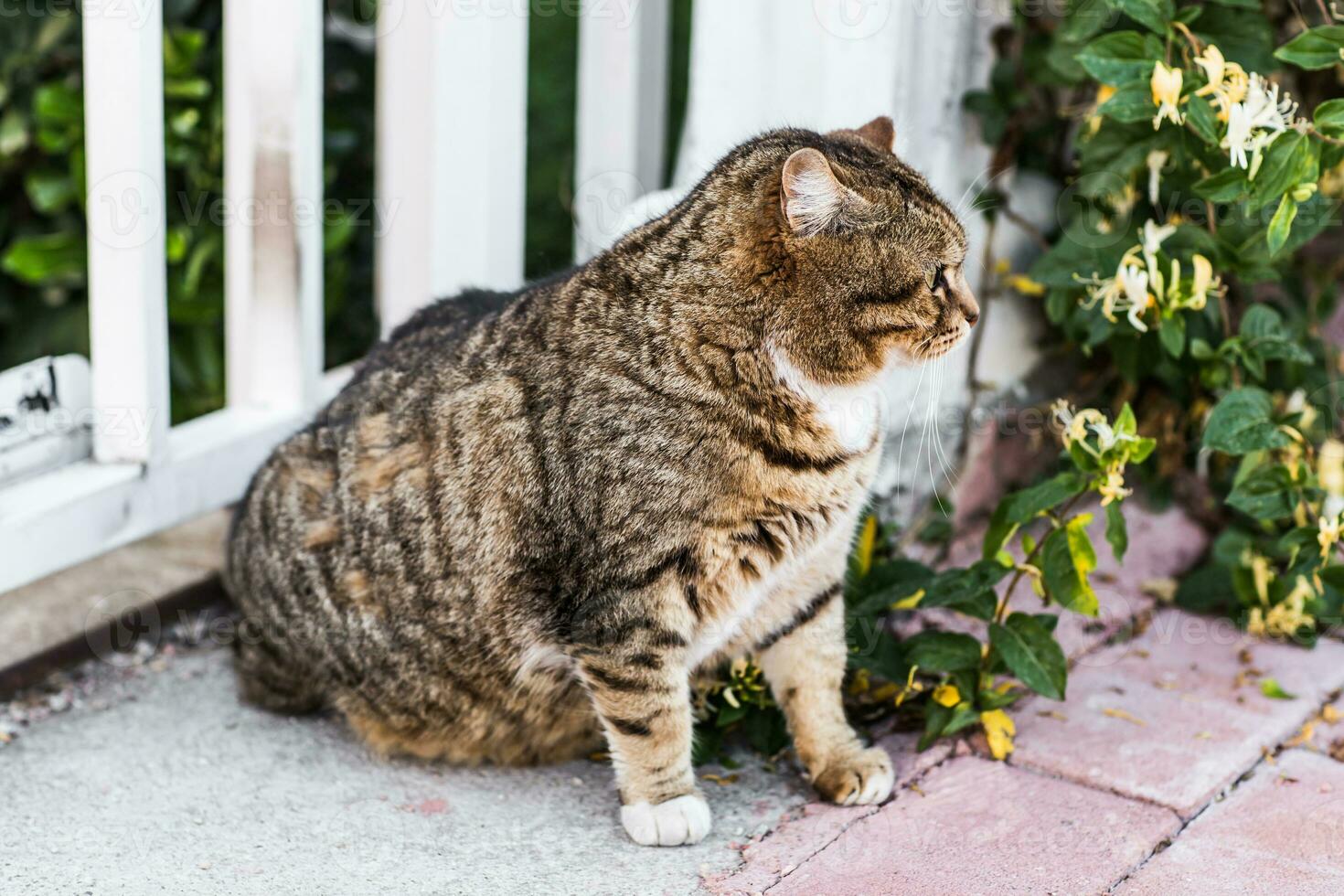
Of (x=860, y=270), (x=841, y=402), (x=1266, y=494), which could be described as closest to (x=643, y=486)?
(x=841, y=402)

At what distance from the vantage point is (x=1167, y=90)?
8.70 ft

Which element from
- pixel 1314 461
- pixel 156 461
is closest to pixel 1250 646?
pixel 1314 461

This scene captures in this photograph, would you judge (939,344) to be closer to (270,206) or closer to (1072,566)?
(1072,566)

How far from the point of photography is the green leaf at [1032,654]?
2.76 metres

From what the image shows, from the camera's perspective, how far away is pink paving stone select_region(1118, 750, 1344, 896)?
7.99ft

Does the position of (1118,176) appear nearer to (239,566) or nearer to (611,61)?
(611,61)

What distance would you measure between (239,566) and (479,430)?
2.33 feet

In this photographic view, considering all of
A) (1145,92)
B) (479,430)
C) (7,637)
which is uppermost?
(1145,92)

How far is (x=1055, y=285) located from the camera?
10.6 feet

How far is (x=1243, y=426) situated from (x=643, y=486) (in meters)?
1.15

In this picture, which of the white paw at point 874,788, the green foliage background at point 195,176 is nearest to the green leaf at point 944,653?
the white paw at point 874,788

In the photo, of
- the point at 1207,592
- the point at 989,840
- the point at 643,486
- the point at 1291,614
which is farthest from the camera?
the point at 1207,592

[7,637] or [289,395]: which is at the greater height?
[289,395]

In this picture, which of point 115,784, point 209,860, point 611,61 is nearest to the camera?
point 209,860
